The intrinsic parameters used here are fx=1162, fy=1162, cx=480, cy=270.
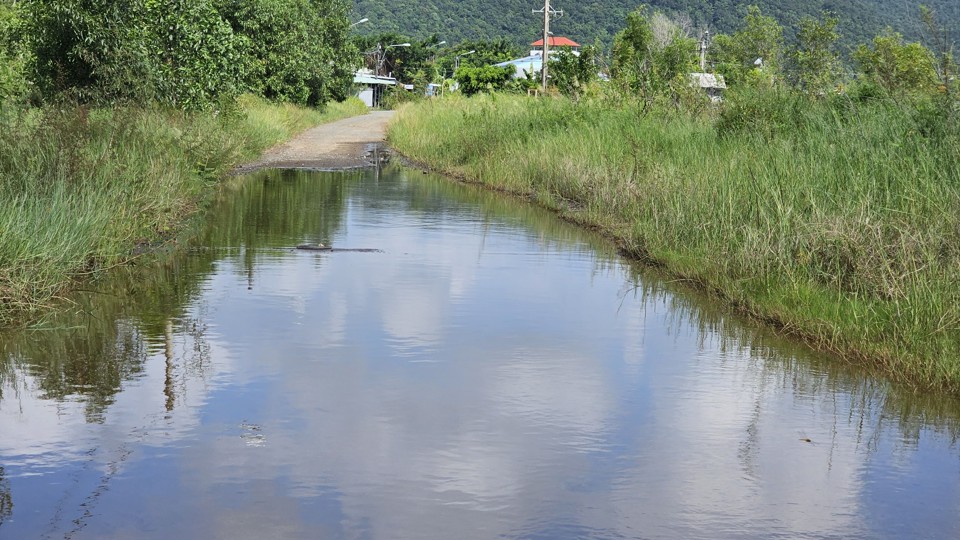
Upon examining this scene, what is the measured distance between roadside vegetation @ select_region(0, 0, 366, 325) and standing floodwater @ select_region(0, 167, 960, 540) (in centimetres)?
64

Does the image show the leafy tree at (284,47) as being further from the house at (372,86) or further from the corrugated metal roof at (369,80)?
the house at (372,86)

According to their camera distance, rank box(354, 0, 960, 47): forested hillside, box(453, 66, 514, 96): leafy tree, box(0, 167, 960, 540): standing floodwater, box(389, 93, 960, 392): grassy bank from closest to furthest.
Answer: box(0, 167, 960, 540): standing floodwater < box(389, 93, 960, 392): grassy bank < box(453, 66, 514, 96): leafy tree < box(354, 0, 960, 47): forested hillside

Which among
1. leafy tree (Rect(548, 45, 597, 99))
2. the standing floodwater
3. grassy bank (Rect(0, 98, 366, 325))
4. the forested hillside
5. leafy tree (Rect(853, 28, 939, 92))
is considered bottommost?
the standing floodwater

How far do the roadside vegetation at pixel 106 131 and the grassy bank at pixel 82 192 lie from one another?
0.02 m

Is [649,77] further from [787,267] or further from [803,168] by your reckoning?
[787,267]

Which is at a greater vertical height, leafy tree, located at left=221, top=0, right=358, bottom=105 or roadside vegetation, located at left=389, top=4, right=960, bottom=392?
leafy tree, located at left=221, top=0, right=358, bottom=105

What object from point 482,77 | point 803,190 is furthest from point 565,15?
point 803,190

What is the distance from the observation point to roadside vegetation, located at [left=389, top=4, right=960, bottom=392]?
9.22m

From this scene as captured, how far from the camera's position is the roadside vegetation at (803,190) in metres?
9.22

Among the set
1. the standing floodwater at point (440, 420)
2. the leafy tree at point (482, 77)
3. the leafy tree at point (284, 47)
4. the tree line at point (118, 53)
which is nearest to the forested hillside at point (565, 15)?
the leafy tree at point (482, 77)

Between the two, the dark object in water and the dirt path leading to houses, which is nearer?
the dark object in water

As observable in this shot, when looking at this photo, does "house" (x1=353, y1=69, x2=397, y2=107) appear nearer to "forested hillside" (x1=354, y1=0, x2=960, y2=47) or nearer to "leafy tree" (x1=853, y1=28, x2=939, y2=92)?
"forested hillside" (x1=354, y1=0, x2=960, y2=47)

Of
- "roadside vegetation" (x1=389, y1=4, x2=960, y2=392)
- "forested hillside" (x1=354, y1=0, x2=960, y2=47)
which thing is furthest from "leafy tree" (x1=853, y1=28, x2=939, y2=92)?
"forested hillside" (x1=354, y1=0, x2=960, y2=47)

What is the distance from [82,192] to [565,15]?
139210 mm
